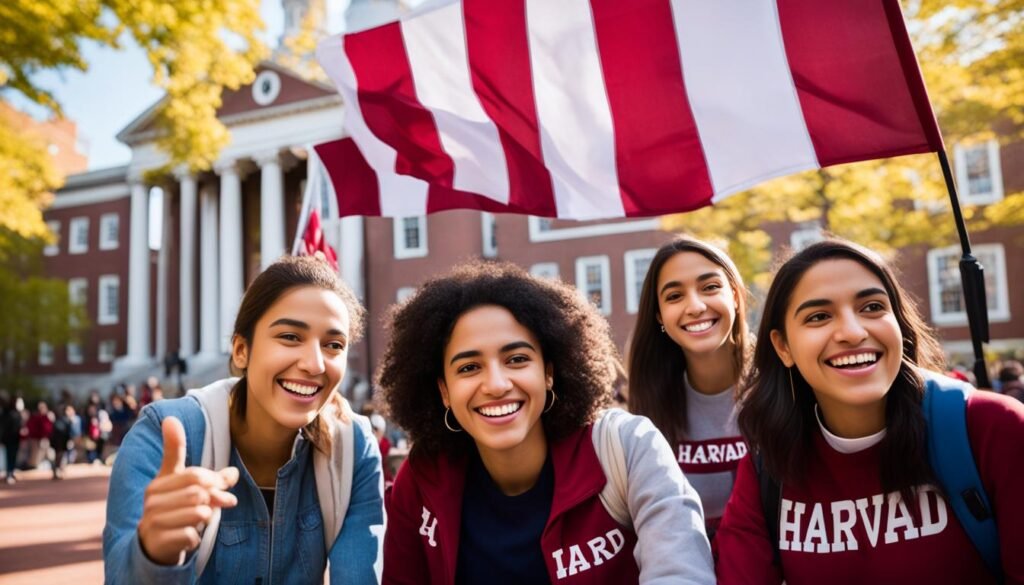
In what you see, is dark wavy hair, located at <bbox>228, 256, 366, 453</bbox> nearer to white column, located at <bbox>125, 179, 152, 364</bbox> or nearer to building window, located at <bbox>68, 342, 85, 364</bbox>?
white column, located at <bbox>125, 179, 152, 364</bbox>

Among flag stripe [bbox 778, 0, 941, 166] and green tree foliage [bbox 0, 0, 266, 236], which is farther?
green tree foliage [bbox 0, 0, 266, 236]

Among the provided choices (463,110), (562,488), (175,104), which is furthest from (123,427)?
(562,488)

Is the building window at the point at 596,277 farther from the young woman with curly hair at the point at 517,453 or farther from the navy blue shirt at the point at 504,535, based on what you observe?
the navy blue shirt at the point at 504,535

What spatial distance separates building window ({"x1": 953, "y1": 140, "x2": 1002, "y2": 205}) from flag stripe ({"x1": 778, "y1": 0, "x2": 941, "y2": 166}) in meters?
23.3

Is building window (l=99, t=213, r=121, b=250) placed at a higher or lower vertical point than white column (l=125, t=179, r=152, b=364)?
higher

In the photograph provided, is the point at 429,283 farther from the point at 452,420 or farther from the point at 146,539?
the point at 146,539

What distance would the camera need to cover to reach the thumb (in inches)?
75.0

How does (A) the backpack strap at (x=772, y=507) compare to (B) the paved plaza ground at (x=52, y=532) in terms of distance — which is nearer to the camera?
(A) the backpack strap at (x=772, y=507)

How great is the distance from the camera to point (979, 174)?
2295 cm

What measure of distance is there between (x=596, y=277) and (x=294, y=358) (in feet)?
82.6

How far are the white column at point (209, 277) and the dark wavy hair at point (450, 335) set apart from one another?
101 ft

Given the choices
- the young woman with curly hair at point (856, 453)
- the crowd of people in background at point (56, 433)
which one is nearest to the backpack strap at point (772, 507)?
the young woman with curly hair at point (856, 453)

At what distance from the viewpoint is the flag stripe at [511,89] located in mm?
3844

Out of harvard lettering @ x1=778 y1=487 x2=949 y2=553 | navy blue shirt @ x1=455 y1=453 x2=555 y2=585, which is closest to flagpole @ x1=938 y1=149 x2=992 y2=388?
harvard lettering @ x1=778 y1=487 x2=949 y2=553
